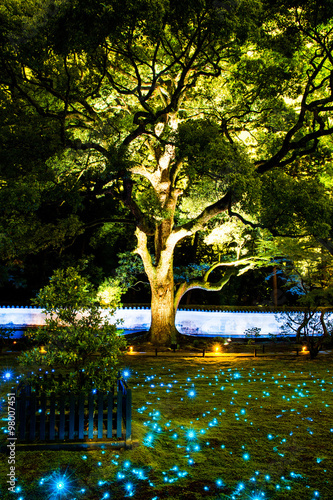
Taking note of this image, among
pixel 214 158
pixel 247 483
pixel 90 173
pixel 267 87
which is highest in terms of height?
pixel 267 87

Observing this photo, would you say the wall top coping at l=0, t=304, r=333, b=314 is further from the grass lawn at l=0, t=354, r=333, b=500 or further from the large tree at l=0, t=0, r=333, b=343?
the grass lawn at l=0, t=354, r=333, b=500

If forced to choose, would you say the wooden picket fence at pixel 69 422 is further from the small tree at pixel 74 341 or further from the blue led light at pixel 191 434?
the blue led light at pixel 191 434

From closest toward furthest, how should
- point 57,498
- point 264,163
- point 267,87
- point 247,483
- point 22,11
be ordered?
point 57,498
point 247,483
point 22,11
point 267,87
point 264,163

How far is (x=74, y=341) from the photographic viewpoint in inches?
223

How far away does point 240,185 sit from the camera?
11078 mm

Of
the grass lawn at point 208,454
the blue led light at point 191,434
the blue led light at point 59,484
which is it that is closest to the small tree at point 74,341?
the grass lawn at point 208,454

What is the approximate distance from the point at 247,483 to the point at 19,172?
36.0ft

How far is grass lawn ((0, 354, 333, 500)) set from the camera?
4.21m

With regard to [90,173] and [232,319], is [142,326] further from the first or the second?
[90,173]

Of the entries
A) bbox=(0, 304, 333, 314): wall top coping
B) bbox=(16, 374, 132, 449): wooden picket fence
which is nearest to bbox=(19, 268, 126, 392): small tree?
bbox=(16, 374, 132, 449): wooden picket fence

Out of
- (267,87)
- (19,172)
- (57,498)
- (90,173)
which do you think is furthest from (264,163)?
(57,498)

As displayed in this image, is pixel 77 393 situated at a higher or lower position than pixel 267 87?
lower

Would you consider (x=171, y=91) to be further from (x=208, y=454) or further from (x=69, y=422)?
(x=208, y=454)

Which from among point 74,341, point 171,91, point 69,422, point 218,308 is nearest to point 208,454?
point 69,422
